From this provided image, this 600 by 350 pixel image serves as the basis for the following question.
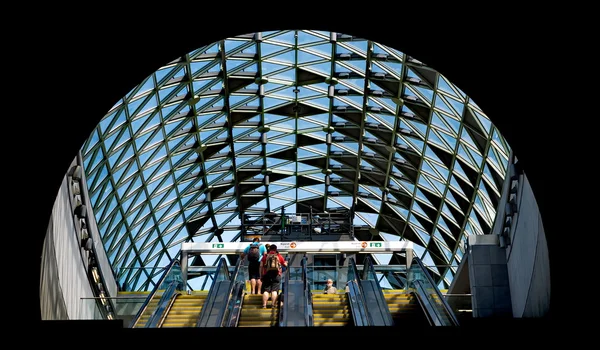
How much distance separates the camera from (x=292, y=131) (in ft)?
147

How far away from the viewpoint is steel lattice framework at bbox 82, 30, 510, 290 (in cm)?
3528

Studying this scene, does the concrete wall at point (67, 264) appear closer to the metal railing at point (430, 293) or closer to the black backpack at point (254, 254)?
the black backpack at point (254, 254)

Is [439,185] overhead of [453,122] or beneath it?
beneath

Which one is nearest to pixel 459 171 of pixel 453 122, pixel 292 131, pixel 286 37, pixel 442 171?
pixel 442 171

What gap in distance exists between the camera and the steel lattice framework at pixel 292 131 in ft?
116

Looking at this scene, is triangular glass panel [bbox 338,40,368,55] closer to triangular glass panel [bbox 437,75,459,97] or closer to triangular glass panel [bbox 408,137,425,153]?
triangular glass panel [bbox 437,75,459,97]

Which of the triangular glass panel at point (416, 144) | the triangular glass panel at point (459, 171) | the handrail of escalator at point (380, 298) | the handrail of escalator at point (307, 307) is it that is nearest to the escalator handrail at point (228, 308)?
the handrail of escalator at point (307, 307)

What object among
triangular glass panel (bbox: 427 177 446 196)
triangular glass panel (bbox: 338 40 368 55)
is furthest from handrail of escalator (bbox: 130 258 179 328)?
triangular glass panel (bbox: 427 177 446 196)

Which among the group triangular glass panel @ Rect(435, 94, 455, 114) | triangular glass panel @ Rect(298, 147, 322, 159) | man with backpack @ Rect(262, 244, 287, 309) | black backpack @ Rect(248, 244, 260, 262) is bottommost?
man with backpack @ Rect(262, 244, 287, 309)

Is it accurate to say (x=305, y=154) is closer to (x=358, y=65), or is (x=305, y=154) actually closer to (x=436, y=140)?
(x=436, y=140)
